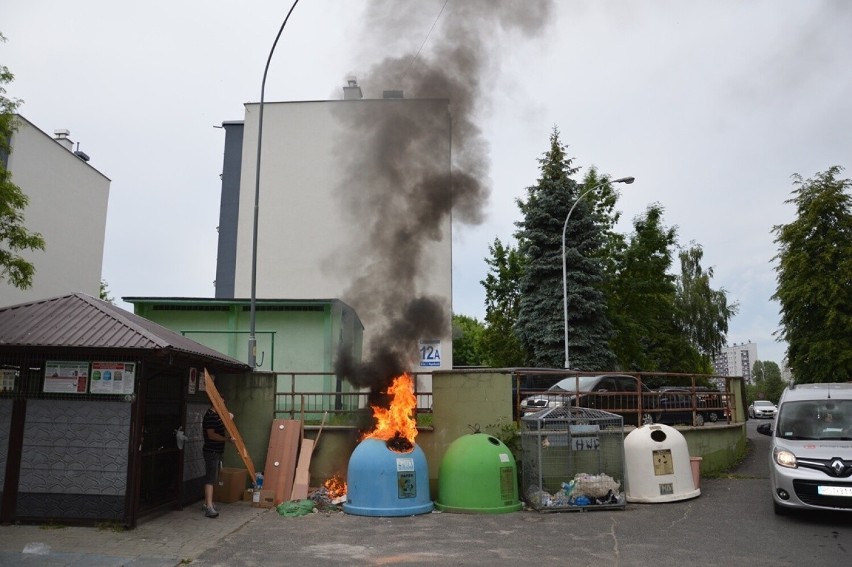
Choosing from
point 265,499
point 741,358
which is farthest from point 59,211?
point 741,358

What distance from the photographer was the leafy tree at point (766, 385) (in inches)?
3447

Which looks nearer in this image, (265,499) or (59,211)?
(265,499)

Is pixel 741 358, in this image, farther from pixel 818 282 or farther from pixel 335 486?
pixel 335 486

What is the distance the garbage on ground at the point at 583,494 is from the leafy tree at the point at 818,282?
19255 mm

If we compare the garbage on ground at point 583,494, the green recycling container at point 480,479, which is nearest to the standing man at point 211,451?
the green recycling container at point 480,479

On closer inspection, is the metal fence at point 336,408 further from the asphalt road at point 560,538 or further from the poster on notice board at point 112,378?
the poster on notice board at point 112,378

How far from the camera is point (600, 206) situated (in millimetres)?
33656

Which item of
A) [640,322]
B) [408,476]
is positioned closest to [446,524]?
[408,476]

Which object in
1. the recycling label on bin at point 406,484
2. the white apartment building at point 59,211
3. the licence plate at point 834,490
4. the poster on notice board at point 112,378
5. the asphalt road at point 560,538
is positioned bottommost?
the asphalt road at point 560,538

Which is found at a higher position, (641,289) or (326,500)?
(641,289)

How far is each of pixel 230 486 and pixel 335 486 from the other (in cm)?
178

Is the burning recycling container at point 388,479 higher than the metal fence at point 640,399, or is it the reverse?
the metal fence at point 640,399

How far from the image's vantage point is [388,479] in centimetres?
962

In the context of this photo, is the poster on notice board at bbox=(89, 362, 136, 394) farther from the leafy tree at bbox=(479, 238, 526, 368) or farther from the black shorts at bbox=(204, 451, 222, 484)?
the leafy tree at bbox=(479, 238, 526, 368)
